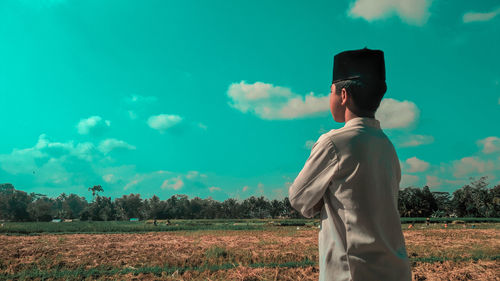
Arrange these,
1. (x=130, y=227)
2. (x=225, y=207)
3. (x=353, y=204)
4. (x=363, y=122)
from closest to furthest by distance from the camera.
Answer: (x=353, y=204) → (x=363, y=122) → (x=130, y=227) → (x=225, y=207)

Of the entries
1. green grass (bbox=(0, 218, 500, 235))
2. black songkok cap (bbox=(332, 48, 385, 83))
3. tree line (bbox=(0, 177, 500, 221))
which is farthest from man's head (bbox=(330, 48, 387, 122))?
tree line (bbox=(0, 177, 500, 221))

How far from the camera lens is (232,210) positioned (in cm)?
5825

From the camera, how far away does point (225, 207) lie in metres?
59.3

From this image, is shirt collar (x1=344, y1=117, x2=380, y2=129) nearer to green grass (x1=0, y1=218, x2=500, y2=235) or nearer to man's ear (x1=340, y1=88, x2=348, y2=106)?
man's ear (x1=340, y1=88, x2=348, y2=106)

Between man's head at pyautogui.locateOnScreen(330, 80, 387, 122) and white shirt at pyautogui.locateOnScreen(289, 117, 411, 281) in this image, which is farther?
man's head at pyautogui.locateOnScreen(330, 80, 387, 122)

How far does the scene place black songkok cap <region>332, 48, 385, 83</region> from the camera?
4.78 ft

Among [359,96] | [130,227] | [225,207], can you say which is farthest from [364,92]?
[225,207]

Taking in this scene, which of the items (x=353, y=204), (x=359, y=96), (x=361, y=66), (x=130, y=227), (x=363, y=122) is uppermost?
(x=361, y=66)

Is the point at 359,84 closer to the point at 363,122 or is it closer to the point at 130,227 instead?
the point at 363,122

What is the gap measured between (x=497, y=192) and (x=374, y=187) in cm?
5480

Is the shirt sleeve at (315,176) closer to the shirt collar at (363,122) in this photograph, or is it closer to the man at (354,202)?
the man at (354,202)

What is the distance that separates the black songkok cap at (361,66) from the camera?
57.3 inches

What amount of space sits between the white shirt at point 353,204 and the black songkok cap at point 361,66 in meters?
0.21

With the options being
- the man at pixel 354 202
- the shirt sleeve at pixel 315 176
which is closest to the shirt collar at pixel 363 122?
the man at pixel 354 202
